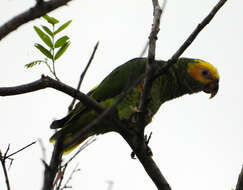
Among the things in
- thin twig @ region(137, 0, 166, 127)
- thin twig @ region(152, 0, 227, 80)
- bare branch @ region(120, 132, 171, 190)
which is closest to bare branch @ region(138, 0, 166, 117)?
thin twig @ region(137, 0, 166, 127)

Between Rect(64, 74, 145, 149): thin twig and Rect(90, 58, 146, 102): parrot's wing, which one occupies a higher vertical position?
Rect(90, 58, 146, 102): parrot's wing

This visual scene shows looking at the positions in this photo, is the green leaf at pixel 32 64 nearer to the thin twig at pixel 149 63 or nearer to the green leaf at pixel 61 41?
the green leaf at pixel 61 41

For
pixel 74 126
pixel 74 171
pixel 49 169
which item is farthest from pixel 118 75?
pixel 49 169

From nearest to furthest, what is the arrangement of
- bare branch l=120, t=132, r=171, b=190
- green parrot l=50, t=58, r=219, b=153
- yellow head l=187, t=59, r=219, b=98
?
bare branch l=120, t=132, r=171, b=190 < green parrot l=50, t=58, r=219, b=153 < yellow head l=187, t=59, r=219, b=98

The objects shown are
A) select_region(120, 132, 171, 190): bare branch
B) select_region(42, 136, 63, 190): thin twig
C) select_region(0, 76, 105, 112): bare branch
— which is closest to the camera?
select_region(42, 136, 63, 190): thin twig

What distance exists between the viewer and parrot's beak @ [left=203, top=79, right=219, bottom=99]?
5.07 m

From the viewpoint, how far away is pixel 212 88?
16.9ft

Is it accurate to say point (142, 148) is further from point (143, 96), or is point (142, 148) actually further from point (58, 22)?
point (58, 22)

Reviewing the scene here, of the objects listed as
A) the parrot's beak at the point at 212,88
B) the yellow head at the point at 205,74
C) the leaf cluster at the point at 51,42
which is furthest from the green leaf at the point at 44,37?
the parrot's beak at the point at 212,88

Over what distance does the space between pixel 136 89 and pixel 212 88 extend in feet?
4.67

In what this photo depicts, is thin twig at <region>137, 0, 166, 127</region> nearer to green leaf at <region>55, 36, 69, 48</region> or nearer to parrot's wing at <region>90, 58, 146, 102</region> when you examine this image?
green leaf at <region>55, 36, 69, 48</region>

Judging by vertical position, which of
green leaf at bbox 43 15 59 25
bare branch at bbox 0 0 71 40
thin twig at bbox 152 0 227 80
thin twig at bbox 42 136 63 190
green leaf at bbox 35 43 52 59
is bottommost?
thin twig at bbox 42 136 63 190

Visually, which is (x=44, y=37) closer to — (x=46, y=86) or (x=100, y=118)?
(x=46, y=86)

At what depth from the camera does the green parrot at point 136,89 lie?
4.31 metres
